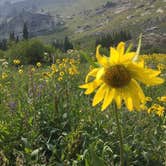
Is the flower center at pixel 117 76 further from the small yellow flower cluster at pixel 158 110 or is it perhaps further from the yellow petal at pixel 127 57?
the small yellow flower cluster at pixel 158 110

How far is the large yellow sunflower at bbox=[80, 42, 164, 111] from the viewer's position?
95.9 inches

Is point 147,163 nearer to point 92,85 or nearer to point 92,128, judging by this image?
A: point 92,128

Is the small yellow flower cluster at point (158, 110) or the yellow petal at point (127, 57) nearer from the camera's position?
the yellow petal at point (127, 57)

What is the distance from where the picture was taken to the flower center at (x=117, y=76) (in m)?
2.44

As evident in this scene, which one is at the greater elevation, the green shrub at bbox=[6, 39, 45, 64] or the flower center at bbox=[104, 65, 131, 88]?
the flower center at bbox=[104, 65, 131, 88]

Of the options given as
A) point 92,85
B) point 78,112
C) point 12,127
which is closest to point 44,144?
point 12,127

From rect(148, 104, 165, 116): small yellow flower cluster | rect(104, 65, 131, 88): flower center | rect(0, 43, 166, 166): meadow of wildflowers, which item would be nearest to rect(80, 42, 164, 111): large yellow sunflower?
rect(104, 65, 131, 88): flower center

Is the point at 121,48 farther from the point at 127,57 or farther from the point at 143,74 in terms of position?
the point at 143,74

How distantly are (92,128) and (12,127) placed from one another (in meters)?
0.89

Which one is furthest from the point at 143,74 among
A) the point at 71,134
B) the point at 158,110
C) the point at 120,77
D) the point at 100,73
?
the point at 158,110

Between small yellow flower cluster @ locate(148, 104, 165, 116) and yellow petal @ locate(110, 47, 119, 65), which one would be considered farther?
small yellow flower cluster @ locate(148, 104, 165, 116)

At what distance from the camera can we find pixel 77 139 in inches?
171

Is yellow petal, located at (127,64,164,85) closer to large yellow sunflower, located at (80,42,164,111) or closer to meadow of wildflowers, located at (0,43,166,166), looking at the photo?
large yellow sunflower, located at (80,42,164,111)

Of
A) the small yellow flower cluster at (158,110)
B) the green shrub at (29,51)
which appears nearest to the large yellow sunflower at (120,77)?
the small yellow flower cluster at (158,110)
